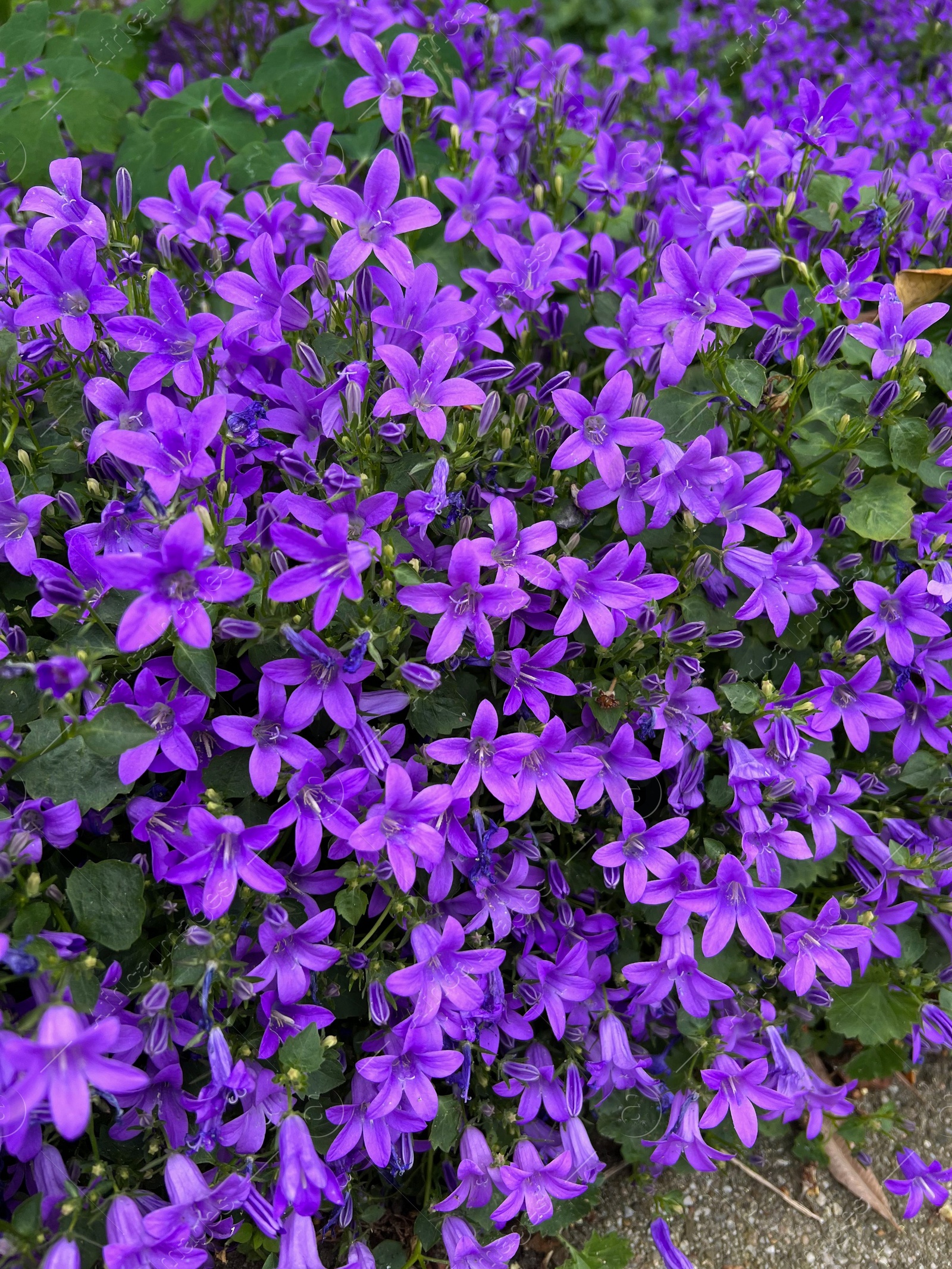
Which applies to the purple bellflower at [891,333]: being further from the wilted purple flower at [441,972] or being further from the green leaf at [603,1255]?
the green leaf at [603,1255]

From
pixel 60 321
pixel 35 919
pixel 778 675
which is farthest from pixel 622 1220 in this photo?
pixel 60 321

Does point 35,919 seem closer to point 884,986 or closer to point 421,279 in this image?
point 421,279

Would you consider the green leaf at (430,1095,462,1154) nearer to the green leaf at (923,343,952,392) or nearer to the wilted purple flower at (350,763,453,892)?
the wilted purple flower at (350,763,453,892)

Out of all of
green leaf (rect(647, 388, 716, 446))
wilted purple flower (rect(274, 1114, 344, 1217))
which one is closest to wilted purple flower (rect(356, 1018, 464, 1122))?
wilted purple flower (rect(274, 1114, 344, 1217))

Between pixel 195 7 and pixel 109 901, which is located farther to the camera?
pixel 195 7

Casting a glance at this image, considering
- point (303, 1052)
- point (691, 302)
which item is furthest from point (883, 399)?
point (303, 1052)

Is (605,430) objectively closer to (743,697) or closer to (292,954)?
(743,697)
